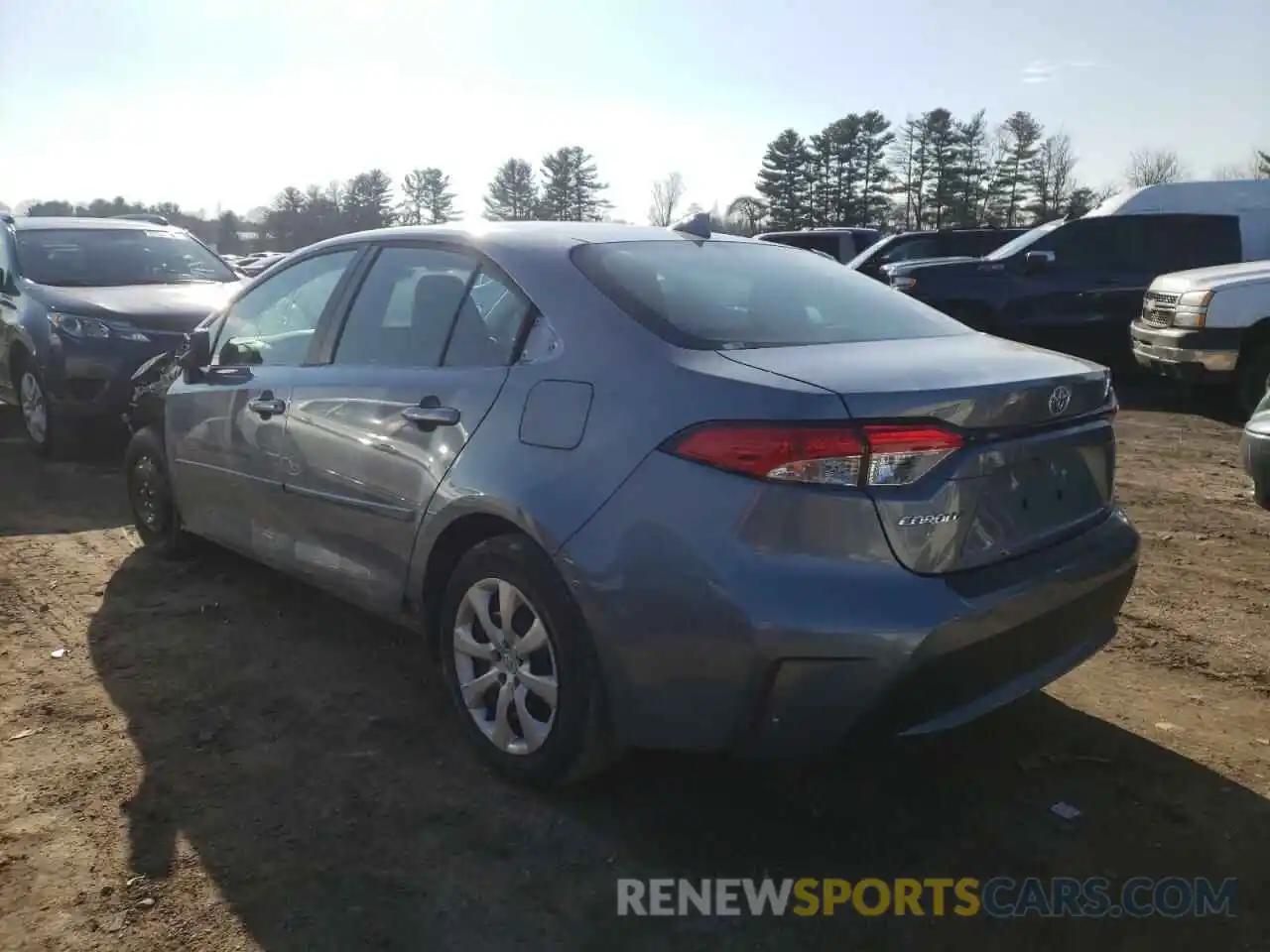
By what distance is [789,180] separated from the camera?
64.2 metres

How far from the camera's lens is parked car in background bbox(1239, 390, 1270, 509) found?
4703mm

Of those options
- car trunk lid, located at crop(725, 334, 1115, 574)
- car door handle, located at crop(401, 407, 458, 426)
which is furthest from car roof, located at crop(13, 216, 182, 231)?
car trunk lid, located at crop(725, 334, 1115, 574)

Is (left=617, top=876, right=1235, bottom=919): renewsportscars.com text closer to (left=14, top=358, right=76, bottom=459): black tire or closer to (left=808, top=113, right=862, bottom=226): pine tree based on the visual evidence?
(left=14, top=358, right=76, bottom=459): black tire

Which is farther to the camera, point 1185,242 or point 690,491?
point 1185,242

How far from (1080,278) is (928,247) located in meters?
4.21

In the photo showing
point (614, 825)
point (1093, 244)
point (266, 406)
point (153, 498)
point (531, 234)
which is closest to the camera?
point (614, 825)

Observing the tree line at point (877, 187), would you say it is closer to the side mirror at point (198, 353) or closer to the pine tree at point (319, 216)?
the pine tree at point (319, 216)

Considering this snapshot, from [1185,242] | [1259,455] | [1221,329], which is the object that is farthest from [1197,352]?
[1259,455]

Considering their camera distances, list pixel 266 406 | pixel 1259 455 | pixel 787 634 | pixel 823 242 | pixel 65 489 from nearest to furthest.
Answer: pixel 787 634 → pixel 266 406 → pixel 1259 455 → pixel 65 489 → pixel 823 242

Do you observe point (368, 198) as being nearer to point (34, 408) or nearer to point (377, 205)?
point (377, 205)

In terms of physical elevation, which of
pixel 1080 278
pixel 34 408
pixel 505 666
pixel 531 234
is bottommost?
pixel 505 666

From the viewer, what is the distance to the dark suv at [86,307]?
7277 mm

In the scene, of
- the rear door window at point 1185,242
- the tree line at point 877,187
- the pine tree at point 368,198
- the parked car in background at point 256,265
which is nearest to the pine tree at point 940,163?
the tree line at point 877,187

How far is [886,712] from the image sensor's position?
2.45m
